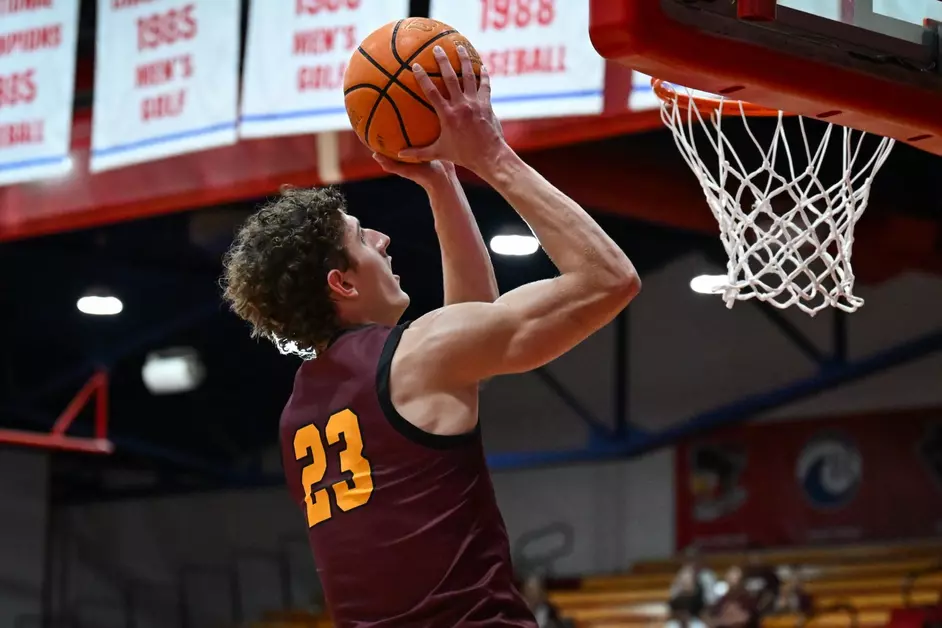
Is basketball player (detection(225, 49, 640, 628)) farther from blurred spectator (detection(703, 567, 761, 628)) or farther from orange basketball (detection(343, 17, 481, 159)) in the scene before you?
blurred spectator (detection(703, 567, 761, 628))

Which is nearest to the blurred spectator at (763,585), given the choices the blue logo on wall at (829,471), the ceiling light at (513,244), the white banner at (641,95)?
the blue logo on wall at (829,471)

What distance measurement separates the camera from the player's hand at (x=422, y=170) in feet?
9.37

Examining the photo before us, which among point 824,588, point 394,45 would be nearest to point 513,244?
point 824,588

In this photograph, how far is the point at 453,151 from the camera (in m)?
2.58

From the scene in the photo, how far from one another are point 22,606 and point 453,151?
50.1 feet

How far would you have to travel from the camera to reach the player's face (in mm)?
2785

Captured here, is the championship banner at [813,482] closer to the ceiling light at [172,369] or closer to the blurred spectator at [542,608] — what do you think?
the blurred spectator at [542,608]

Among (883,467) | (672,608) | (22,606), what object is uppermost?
(883,467)

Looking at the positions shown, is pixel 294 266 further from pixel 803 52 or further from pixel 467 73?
pixel 803 52

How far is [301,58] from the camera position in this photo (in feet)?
20.7

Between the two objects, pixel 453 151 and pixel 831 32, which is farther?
pixel 831 32

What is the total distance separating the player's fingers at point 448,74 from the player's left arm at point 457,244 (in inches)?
11.8

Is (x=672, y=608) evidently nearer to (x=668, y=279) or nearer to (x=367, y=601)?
(x=668, y=279)

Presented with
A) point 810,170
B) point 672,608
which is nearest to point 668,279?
point 672,608
